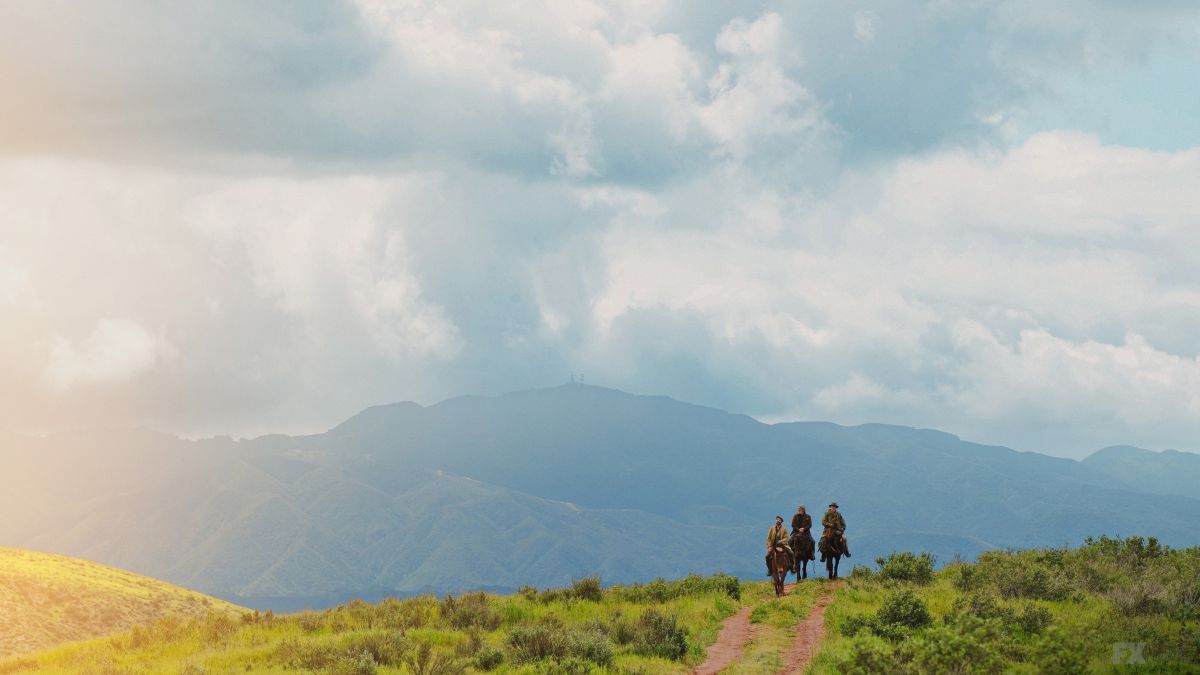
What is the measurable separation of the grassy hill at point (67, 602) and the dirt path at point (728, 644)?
53.7 ft

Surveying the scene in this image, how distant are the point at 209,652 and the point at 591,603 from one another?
1108 centimetres

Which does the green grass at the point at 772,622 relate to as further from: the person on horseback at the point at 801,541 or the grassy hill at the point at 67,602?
the grassy hill at the point at 67,602

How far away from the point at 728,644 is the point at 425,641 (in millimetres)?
7219

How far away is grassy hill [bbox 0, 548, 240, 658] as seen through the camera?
2583 centimetres

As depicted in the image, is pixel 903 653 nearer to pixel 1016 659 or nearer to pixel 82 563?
pixel 1016 659

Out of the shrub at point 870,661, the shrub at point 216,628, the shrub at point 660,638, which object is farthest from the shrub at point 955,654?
the shrub at point 216,628

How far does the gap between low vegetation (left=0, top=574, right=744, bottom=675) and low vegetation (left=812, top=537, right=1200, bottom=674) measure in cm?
401

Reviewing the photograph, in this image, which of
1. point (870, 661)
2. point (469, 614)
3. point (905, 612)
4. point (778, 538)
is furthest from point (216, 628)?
point (778, 538)

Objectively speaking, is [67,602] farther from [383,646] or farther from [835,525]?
[835,525]

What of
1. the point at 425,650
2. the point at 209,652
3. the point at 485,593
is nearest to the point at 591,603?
the point at 485,593

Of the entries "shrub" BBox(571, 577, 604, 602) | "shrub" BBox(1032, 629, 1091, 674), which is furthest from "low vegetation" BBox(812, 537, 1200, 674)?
"shrub" BBox(571, 577, 604, 602)

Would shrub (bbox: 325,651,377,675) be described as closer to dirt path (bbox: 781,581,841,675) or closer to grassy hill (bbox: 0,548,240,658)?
dirt path (bbox: 781,581,841,675)

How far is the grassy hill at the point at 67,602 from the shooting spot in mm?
25828

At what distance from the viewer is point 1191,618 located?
884 inches
